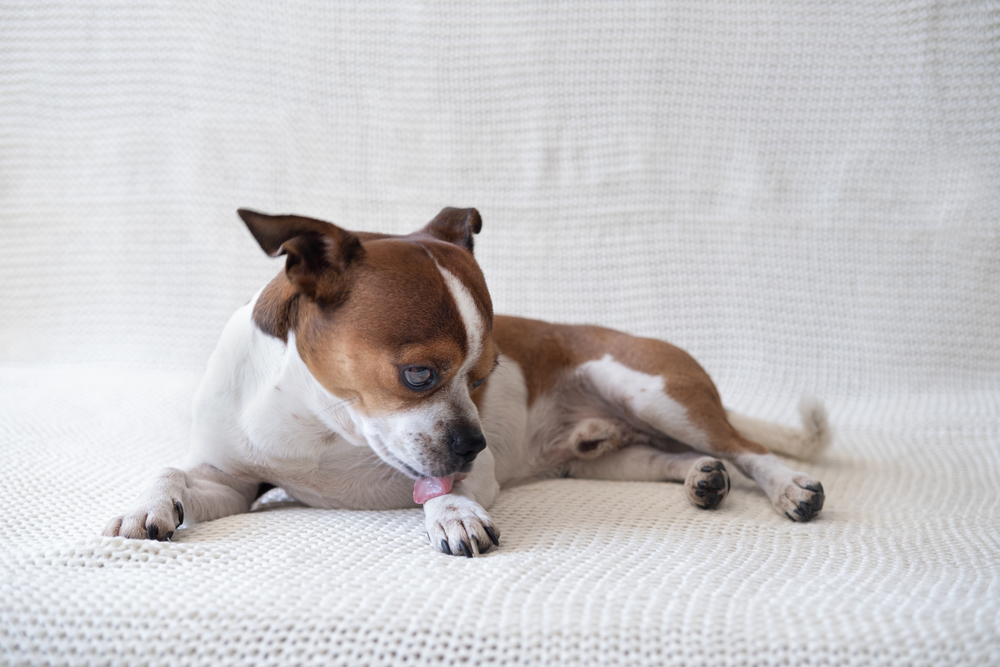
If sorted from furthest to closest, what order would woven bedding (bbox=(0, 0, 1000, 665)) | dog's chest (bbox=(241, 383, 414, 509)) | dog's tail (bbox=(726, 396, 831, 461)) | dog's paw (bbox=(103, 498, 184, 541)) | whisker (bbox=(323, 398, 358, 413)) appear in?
1. woven bedding (bbox=(0, 0, 1000, 665))
2. dog's tail (bbox=(726, 396, 831, 461))
3. dog's chest (bbox=(241, 383, 414, 509))
4. whisker (bbox=(323, 398, 358, 413))
5. dog's paw (bbox=(103, 498, 184, 541))

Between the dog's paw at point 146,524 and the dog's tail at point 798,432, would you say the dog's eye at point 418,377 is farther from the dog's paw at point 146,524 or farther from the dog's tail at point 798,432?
the dog's tail at point 798,432

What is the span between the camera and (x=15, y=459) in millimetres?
2227

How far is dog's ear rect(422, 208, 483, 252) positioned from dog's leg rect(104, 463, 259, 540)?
2.64ft

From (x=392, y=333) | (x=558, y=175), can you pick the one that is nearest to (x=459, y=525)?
(x=392, y=333)

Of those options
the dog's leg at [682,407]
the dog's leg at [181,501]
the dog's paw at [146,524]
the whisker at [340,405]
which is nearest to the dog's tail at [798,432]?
the dog's leg at [682,407]

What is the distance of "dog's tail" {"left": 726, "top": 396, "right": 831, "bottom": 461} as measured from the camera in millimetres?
2533

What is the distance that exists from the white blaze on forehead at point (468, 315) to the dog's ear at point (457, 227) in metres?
0.36

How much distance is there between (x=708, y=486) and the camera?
6.64 feet

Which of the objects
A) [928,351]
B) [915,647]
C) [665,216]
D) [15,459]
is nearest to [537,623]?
[915,647]

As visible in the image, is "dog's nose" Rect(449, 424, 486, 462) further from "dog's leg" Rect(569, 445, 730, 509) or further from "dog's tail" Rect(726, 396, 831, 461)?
"dog's tail" Rect(726, 396, 831, 461)

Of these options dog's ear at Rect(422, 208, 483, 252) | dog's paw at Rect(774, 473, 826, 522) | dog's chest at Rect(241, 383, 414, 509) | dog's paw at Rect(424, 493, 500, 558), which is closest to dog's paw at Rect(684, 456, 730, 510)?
dog's paw at Rect(774, 473, 826, 522)

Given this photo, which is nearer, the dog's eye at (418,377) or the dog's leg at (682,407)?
the dog's eye at (418,377)

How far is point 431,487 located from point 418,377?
0.31m

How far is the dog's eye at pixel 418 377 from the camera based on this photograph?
5.30 ft
